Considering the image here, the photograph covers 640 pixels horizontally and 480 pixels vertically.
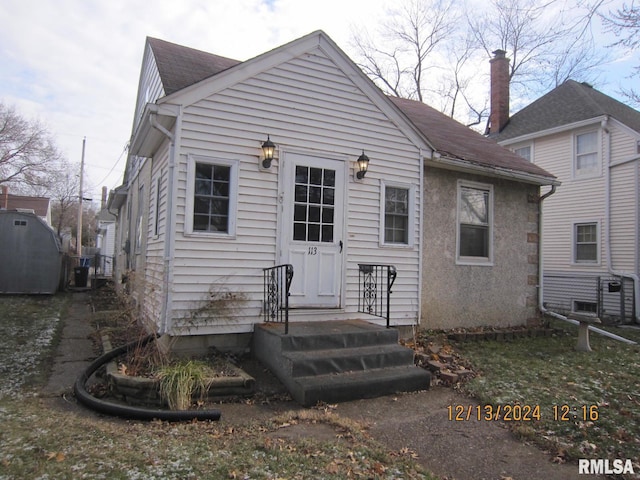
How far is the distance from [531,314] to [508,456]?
622 centimetres

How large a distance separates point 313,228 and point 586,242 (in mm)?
11750

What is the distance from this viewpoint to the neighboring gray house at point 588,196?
13070 millimetres

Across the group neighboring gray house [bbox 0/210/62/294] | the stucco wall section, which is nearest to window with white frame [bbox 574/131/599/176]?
the stucco wall section

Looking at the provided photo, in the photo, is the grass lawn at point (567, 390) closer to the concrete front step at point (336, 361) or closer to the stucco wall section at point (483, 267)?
the stucco wall section at point (483, 267)

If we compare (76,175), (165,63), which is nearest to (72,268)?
(165,63)

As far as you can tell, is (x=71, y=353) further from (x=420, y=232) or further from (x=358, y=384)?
(x=420, y=232)

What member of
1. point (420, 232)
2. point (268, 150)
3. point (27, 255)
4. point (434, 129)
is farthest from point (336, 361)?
point (27, 255)

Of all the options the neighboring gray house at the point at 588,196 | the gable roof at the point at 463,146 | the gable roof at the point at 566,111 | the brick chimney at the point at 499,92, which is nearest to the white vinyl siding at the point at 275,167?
the gable roof at the point at 463,146

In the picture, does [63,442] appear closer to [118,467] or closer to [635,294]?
[118,467]

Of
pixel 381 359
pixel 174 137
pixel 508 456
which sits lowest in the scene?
pixel 508 456

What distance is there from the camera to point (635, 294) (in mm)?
12695

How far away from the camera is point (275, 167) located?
253 inches

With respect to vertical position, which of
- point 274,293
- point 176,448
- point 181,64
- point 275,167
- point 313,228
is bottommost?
point 176,448
